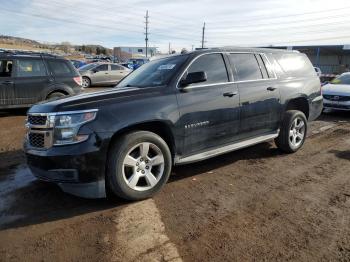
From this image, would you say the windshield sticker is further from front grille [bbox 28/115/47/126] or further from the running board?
front grille [bbox 28/115/47/126]

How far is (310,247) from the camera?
3.33 metres

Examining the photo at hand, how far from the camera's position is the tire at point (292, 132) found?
6332mm

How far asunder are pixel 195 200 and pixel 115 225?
42.6 inches

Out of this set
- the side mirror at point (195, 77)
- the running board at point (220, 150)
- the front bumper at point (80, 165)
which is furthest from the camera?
the running board at point (220, 150)

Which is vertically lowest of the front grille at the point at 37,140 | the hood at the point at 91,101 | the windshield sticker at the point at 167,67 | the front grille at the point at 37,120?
the front grille at the point at 37,140

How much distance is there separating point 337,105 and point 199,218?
8.91 meters

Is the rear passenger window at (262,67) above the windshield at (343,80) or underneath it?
above

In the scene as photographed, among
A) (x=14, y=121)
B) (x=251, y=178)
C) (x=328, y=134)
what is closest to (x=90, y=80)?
(x=14, y=121)

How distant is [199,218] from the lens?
3.94 meters

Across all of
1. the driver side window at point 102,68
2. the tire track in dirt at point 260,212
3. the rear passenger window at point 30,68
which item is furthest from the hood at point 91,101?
the driver side window at point 102,68

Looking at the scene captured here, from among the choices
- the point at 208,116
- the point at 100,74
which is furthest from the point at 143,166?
the point at 100,74

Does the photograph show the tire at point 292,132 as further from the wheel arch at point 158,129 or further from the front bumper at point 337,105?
the front bumper at point 337,105

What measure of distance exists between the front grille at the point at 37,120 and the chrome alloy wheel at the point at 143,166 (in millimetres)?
1035

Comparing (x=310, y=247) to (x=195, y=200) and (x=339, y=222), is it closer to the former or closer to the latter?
(x=339, y=222)
